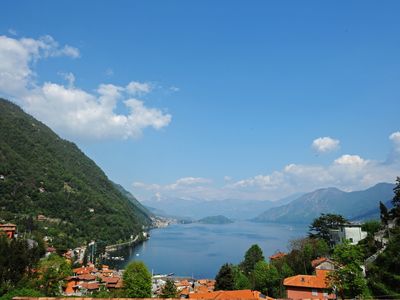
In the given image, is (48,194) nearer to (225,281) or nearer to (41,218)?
(41,218)

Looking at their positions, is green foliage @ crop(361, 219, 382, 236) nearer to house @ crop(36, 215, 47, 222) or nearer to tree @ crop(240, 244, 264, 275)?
tree @ crop(240, 244, 264, 275)

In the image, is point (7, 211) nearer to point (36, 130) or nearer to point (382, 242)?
point (36, 130)

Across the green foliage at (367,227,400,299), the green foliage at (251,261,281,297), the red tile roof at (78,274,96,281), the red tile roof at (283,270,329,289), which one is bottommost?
the red tile roof at (78,274,96,281)

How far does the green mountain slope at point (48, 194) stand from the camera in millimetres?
114781

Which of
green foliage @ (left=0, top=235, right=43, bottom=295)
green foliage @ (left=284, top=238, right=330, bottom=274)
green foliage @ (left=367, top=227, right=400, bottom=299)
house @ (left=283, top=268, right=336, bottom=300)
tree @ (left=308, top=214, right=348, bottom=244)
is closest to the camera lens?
green foliage @ (left=367, top=227, right=400, bottom=299)

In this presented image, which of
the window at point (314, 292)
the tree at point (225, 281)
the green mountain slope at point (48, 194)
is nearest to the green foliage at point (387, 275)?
the window at point (314, 292)

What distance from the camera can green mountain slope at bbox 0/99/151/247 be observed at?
115 meters

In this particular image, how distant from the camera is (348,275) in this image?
22312 millimetres

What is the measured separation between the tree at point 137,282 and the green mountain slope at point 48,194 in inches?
2576

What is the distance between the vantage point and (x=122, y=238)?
14000 cm

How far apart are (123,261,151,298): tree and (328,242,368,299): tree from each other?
2584 cm

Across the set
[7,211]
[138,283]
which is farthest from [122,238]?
[138,283]

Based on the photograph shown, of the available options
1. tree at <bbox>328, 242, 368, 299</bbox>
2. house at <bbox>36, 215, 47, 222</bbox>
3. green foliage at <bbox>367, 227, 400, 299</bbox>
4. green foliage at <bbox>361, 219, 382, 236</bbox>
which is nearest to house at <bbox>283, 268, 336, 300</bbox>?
green foliage at <bbox>367, 227, 400, 299</bbox>

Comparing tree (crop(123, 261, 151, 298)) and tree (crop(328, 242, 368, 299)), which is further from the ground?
tree (crop(328, 242, 368, 299))
